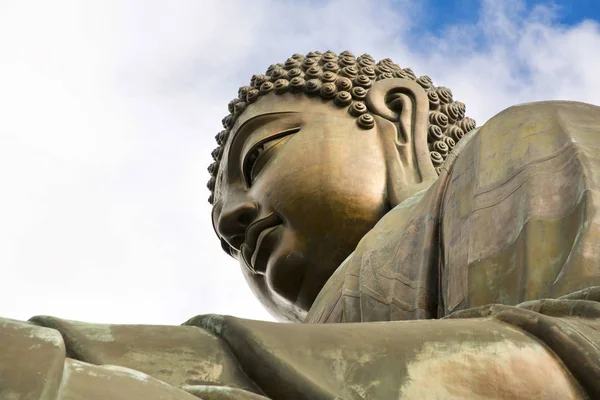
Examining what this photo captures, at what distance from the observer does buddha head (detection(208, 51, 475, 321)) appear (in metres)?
6.25

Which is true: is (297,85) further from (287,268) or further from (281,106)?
(287,268)

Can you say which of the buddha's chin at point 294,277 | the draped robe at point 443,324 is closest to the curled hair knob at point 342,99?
the buddha's chin at point 294,277

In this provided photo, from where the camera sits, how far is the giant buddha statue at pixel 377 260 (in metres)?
2.80

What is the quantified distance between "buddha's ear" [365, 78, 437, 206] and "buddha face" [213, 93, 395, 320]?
0.06 m

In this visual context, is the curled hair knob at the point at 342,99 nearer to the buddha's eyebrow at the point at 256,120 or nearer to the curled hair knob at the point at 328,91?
the curled hair knob at the point at 328,91

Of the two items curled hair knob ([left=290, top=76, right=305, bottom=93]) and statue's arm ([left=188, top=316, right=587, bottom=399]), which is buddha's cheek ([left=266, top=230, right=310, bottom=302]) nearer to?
curled hair knob ([left=290, top=76, right=305, bottom=93])

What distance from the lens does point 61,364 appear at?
7.59 ft

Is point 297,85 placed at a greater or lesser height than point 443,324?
greater

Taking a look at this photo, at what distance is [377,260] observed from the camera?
16.4 feet

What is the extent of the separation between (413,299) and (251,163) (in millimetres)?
2103

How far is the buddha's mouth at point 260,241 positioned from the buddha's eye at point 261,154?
0.26 meters

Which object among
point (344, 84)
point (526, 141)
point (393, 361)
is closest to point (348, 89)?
point (344, 84)

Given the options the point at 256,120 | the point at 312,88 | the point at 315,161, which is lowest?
the point at 315,161

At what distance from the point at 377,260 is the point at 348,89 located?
6.75 ft
